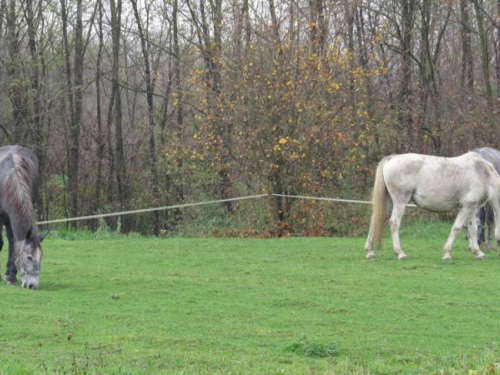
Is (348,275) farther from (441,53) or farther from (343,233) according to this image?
(441,53)

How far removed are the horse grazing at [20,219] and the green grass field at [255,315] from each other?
282 millimetres

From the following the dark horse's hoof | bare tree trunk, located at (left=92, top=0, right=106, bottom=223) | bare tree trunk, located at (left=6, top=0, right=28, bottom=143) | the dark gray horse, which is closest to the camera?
the dark horse's hoof

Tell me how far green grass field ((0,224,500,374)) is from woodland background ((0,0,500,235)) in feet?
17.3

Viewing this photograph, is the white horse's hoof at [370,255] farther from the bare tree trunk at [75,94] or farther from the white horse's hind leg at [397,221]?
the bare tree trunk at [75,94]

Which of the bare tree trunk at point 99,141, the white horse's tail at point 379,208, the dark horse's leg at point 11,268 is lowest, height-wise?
the dark horse's leg at point 11,268

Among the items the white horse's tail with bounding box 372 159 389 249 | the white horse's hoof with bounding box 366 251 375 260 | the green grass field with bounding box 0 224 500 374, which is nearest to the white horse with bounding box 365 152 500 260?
the white horse's tail with bounding box 372 159 389 249

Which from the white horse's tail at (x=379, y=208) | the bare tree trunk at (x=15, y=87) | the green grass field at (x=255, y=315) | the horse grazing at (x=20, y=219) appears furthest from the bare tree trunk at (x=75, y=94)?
the horse grazing at (x=20, y=219)

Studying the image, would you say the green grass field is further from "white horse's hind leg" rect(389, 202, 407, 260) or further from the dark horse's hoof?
"white horse's hind leg" rect(389, 202, 407, 260)

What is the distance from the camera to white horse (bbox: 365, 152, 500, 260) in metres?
15.7

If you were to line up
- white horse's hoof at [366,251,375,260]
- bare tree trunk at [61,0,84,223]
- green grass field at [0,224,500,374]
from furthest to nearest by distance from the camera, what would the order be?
1. bare tree trunk at [61,0,84,223]
2. white horse's hoof at [366,251,375,260]
3. green grass field at [0,224,500,374]

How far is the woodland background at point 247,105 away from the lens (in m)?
22.1

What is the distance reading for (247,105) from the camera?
72.5 ft

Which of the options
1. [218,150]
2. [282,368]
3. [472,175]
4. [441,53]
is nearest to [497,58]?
[441,53]

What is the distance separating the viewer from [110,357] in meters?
8.13
